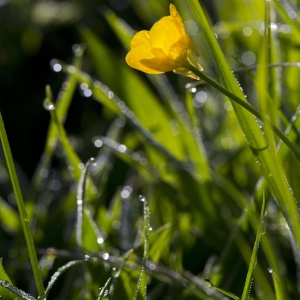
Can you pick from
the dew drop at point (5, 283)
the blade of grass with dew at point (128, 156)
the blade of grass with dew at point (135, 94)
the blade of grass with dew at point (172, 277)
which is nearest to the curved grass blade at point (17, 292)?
the dew drop at point (5, 283)

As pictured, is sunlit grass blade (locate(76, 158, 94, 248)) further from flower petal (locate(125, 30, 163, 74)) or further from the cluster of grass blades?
flower petal (locate(125, 30, 163, 74))

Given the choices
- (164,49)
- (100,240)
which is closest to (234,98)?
(164,49)

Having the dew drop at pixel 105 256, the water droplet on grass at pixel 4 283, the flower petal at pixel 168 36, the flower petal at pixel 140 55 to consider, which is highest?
the flower petal at pixel 168 36

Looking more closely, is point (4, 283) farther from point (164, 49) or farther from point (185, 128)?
point (185, 128)

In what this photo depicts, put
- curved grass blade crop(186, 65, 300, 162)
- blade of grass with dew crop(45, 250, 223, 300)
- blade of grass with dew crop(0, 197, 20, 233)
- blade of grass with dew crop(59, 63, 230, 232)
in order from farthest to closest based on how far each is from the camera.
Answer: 1. blade of grass with dew crop(0, 197, 20, 233)
2. blade of grass with dew crop(59, 63, 230, 232)
3. blade of grass with dew crop(45, 250, 223, 300)
4. curved grass blade crop(186, 65, 300, 162)

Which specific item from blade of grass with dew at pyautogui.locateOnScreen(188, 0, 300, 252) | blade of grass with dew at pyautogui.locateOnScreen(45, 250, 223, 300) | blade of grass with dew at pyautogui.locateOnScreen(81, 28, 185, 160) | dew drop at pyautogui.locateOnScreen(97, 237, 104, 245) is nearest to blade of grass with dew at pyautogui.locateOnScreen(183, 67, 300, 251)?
blade of grass with dew at pyautogui.locateOnScreen(188, 0, 300, 252)

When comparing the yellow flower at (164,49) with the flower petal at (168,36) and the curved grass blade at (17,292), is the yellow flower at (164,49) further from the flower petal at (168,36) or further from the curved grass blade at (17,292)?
the curved grass blade at (17,292)
